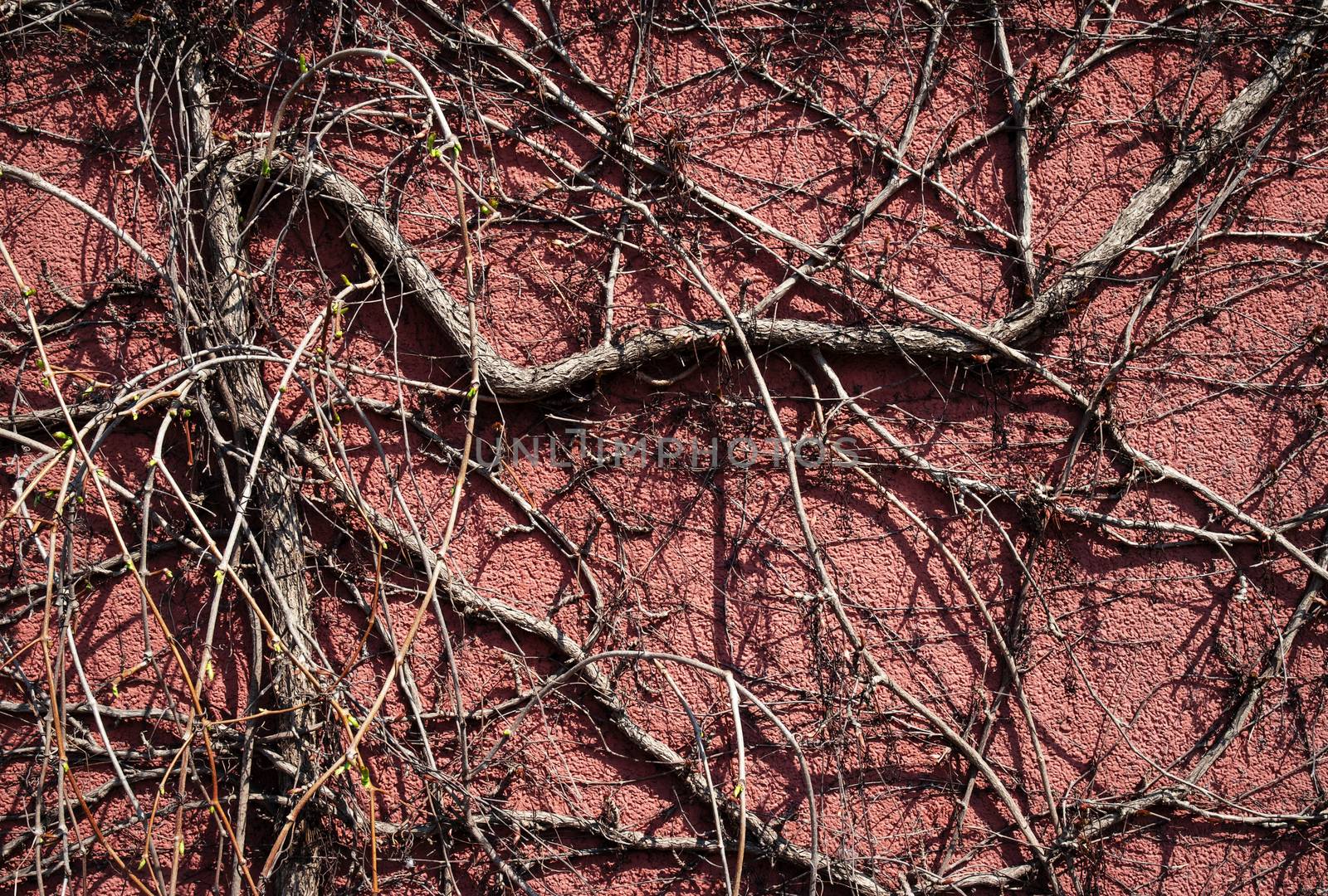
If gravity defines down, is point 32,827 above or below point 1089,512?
below

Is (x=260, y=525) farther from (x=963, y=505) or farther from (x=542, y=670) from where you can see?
(x=963, y=505)

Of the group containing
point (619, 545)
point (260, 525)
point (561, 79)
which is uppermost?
point (561, 79)

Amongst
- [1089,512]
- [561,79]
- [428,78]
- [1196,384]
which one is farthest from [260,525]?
[1196,384]

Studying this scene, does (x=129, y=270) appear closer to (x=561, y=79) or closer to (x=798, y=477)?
(x=561, y=79)

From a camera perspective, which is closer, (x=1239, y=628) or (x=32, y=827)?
(x=32, y=827)

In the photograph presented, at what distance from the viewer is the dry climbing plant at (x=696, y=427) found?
2230 millimetres

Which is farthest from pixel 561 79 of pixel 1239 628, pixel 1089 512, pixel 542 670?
pixel 1239 628

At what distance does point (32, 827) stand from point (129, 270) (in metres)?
1.27

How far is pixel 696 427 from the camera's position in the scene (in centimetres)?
230

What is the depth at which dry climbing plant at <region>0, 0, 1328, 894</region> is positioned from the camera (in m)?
2.23

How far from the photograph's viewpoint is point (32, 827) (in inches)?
85.5

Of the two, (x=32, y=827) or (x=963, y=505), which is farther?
(x=963, y=505)

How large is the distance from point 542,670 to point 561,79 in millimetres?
1404

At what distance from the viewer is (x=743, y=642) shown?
2281 mm
